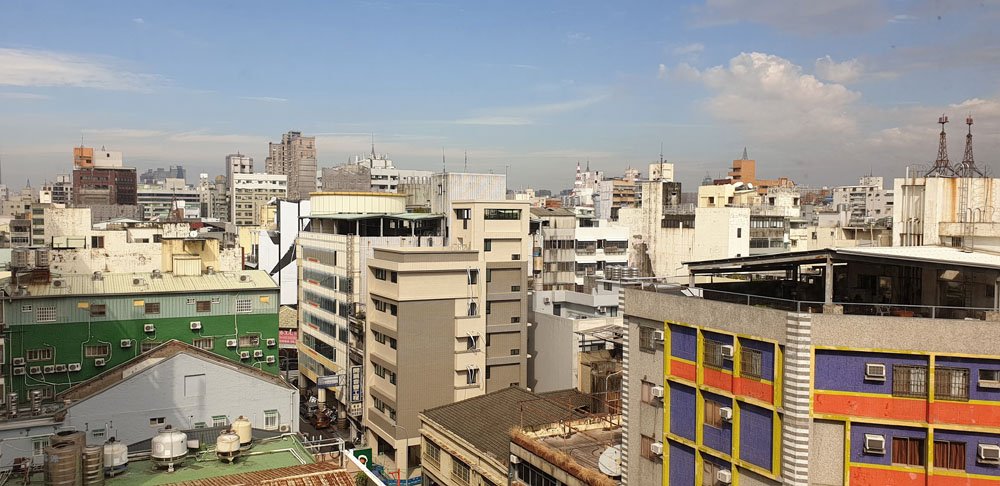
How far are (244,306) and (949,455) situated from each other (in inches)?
1514

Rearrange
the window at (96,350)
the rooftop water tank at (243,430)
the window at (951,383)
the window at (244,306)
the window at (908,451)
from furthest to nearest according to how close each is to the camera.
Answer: the window at (244,306), the window at (96,350), the rooftop water tank at (243,430), the window at (908,451), the window at (951,383)

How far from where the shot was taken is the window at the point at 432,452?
36.6m

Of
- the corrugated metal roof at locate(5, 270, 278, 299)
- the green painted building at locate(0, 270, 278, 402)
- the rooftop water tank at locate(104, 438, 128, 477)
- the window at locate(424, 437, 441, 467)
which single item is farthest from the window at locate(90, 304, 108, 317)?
the rooftop water tank at locate(104, 438, 128, 477)

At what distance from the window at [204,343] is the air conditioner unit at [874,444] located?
3716 cm

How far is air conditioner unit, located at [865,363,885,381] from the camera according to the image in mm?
19828

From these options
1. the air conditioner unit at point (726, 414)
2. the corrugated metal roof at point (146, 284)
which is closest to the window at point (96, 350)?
the corrugated metal roof at point (146, 284)

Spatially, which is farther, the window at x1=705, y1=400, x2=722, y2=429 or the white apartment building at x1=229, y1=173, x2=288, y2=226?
the white apartment building at x1=229, y1=173, x2=288, y2=226

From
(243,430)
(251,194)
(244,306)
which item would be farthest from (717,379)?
(251,194)

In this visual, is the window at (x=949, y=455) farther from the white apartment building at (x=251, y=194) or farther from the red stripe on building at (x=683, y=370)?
the white apartment building at (x=251, y=194)

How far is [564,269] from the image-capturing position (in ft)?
249

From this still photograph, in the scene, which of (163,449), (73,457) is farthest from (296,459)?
(73,457)

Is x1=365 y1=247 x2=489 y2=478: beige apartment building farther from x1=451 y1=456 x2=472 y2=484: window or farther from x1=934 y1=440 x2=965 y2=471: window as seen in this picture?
x1=934 y1=440 x2=965 y2=471: window

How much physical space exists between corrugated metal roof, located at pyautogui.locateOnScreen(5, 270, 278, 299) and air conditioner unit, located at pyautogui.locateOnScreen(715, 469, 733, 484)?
32184 millimetres

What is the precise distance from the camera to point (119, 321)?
4388 cm
